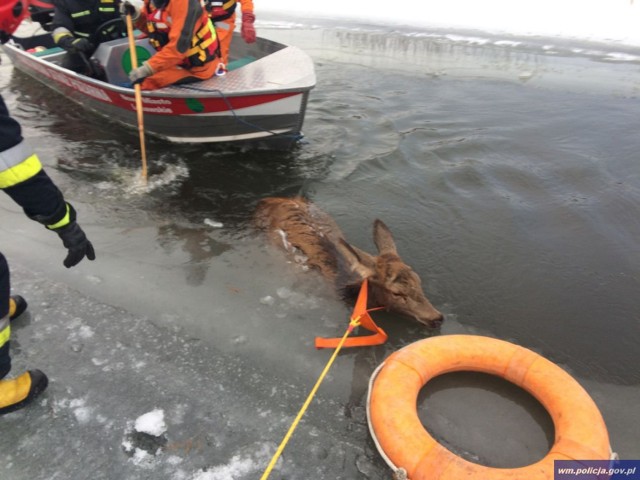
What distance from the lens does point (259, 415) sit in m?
2.44

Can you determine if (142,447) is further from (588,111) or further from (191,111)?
(588,111)

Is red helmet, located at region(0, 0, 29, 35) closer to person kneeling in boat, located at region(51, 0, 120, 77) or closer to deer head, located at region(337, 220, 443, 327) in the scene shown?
deer head, located at region(337, 220, 443, 327)

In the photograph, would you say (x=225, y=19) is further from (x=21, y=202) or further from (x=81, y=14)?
(x=21, y=202)

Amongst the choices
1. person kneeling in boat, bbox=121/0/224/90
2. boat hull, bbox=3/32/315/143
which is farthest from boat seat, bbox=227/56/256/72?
person kneeling in boat, bbox=121/0/224/90

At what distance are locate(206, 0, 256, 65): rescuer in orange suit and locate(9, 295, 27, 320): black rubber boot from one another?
4.34 m

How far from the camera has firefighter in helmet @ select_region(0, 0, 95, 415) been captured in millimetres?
1965

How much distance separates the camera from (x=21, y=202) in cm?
213

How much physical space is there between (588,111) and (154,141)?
22.1 ft

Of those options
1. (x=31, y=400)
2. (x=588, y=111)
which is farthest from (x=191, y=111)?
(x=588, y=111)

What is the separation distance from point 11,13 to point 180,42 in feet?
9.40

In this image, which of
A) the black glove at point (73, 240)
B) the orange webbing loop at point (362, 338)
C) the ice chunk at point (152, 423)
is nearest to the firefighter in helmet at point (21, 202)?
the black glove at point (73, 240)

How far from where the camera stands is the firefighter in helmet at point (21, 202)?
1.96 meters

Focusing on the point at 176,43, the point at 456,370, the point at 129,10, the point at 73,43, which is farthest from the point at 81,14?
the point at 456,370

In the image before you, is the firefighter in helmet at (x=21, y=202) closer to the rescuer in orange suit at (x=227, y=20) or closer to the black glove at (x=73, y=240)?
the black glove at (x=73, y=240)
